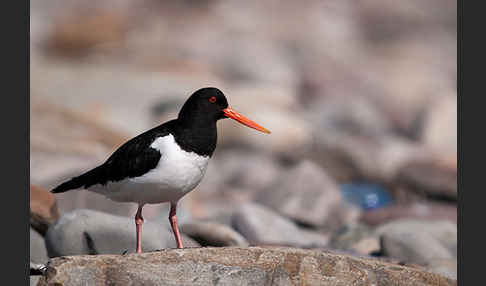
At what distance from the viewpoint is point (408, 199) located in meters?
15.1

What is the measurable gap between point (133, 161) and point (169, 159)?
18.5 inches

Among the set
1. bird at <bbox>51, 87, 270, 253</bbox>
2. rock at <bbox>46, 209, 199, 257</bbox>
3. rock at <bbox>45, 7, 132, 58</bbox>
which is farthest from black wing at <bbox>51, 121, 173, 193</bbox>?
rock at <bbox>45, 7, 132, 58</bbox>

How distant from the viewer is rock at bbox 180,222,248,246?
9.69 m

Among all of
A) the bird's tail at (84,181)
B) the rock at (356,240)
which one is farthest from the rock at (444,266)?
the bird's tail at (84,181)

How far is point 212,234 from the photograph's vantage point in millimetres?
9797

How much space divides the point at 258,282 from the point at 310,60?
65.4 feet

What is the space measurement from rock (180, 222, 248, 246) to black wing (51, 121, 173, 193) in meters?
2.02

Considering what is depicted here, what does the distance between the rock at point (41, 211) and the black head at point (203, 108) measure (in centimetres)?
251

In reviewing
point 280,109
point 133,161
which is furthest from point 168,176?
point 280,109

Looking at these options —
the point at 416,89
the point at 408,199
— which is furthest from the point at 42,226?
the point at 416,89

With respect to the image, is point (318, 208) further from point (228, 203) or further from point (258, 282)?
point (258, 282)

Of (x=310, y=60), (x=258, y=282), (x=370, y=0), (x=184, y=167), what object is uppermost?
(x=370, y=0)

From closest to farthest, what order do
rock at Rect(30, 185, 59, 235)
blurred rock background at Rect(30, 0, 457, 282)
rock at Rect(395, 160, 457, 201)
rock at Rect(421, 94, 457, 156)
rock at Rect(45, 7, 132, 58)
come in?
rock at Rect(30, 185, 59, 235), blurred rock background at Rect(30, 0, 457, 282), rock at Rect(395, 160, 457, 201), rock at Rect(421, 94, 457, 156), rock at Rect(45, 7, 132, 58)

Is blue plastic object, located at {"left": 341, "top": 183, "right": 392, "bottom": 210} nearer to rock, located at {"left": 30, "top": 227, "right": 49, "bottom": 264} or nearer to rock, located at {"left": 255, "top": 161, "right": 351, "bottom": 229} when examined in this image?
rock, located at {"left": 255, "top": 161, "right": 351, "bottom": 229}
